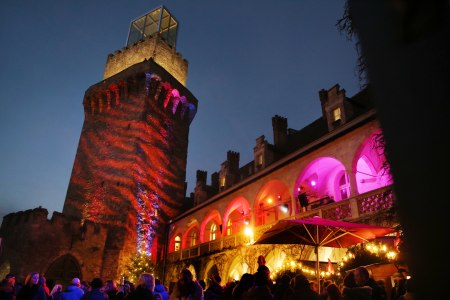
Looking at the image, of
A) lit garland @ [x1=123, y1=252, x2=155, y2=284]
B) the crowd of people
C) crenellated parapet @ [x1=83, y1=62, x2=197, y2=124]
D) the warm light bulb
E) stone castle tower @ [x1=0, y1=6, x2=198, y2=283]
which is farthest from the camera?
crenellated parapet @ [x1=83, y1=62, x2=197, y2=124]

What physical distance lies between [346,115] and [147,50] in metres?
25.7

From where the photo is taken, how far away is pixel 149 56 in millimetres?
36062

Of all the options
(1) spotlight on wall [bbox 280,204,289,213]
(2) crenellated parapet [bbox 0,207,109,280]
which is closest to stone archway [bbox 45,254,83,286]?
(2) crenellated parapet [bbox 0,207,109,280]

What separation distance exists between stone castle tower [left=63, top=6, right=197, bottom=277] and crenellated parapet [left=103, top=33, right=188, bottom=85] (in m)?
0.11

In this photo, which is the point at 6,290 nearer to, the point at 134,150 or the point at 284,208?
the point at 284,208

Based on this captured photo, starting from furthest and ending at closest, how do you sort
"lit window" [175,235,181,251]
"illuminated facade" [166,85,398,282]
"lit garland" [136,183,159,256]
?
"lit window" [175,235,181,251], "lit garland" [136,183,159,256], "illuminated facade" [166,85,398,282]

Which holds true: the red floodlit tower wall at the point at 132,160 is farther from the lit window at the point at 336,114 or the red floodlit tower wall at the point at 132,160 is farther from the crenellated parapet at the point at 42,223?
the lit window at the point at 336,114

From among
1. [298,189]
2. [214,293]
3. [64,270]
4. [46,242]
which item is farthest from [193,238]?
[214,293]

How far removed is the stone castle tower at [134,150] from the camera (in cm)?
2881

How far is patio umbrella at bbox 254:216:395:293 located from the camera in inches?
317

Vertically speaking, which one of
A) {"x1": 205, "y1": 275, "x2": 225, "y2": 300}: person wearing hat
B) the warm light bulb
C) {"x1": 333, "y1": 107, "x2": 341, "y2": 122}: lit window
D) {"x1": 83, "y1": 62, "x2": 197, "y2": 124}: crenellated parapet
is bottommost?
{"x1": 205, "y1": 275, "x2": 225, "y2": 300}: person wearing hat

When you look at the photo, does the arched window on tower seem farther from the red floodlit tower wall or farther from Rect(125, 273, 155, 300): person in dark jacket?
the red floodlit tower wall

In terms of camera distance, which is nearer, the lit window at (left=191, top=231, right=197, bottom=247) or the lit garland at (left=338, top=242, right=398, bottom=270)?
the lit garland at (left=338, top=242, right=398, bottom=270)

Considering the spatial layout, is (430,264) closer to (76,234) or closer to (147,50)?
(76,234)
